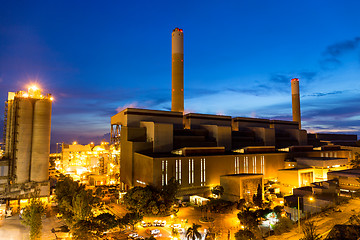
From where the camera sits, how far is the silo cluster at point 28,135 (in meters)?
49.4

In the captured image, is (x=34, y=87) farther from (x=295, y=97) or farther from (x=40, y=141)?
(x=295, y=97)

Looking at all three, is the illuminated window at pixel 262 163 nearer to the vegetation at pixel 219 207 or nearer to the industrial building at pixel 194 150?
the industrial building at pixel 194 150

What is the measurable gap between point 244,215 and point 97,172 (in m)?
61.8


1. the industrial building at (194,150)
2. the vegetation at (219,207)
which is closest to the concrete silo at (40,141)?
the industrial building at (194,150)

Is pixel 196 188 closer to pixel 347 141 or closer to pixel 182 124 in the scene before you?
pixel 182 124

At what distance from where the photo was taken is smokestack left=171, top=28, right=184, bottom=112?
75.1 metres

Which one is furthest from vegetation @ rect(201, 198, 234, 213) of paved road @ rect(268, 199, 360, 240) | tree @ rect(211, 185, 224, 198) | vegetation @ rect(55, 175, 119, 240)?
vegetation @ rect(55, 175, 119, 240)

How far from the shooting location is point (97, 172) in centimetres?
8181

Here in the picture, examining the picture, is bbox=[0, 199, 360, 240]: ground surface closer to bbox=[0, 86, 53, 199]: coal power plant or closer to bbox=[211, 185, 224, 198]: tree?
bbox=[211, 185, 224, 198]: tree

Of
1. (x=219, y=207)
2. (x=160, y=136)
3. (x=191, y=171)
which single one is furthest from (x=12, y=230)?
(x=219, y=207)

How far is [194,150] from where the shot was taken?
51.9m

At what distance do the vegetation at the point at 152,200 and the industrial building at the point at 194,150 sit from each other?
12.7 ft

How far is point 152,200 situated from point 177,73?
1780 inches

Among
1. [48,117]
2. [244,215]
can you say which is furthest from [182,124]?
[244,215]
